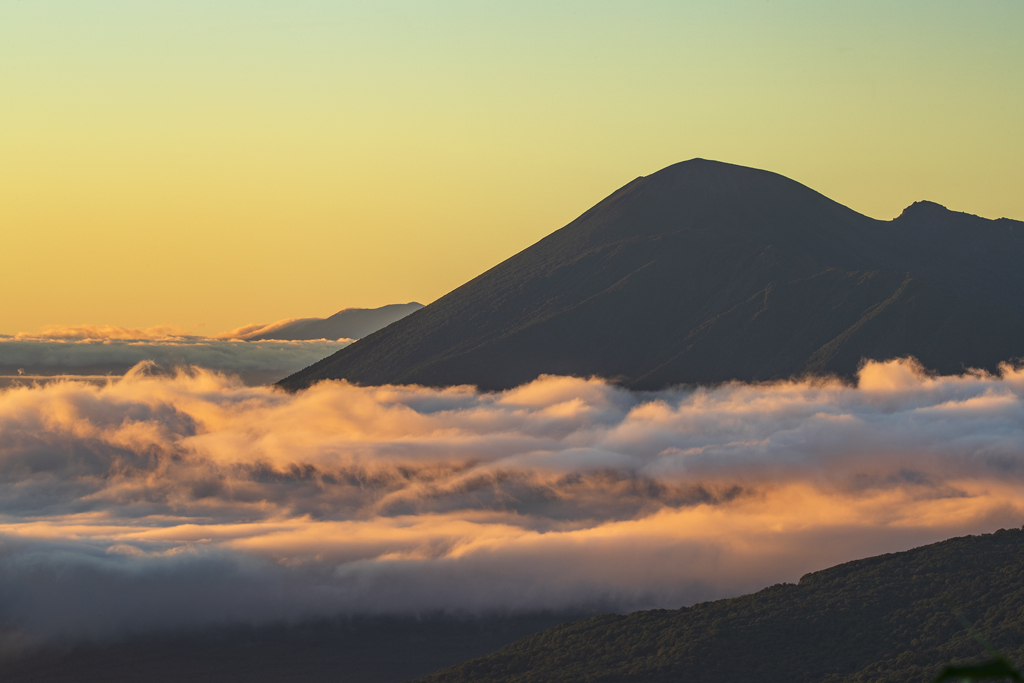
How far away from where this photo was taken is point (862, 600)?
154500 millimetres

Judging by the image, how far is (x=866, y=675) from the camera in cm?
13150

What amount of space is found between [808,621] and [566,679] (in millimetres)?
33334

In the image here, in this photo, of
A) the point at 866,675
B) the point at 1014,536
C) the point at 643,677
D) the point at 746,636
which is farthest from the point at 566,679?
the point at 1014,536

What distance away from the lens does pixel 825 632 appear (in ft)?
493

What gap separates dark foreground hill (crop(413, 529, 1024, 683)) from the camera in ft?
451

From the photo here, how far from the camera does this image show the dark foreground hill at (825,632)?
5408 inches

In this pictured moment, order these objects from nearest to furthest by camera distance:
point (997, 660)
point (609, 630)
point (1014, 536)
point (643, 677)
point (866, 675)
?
point (997, 660) → point (866, 675) → point (643, 677) → point (1014, 536) → point (609, 630)

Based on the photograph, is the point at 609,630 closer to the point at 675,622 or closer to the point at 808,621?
the point at 675,622

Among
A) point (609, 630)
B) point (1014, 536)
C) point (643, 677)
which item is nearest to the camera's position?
point (643, 677)

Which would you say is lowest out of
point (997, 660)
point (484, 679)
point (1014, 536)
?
point (484, 679)

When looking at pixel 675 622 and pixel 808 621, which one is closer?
pixel 808 621

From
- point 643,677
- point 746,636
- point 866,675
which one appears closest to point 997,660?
point 866,675

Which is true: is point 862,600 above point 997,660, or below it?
below

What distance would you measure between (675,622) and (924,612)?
35559 mm
